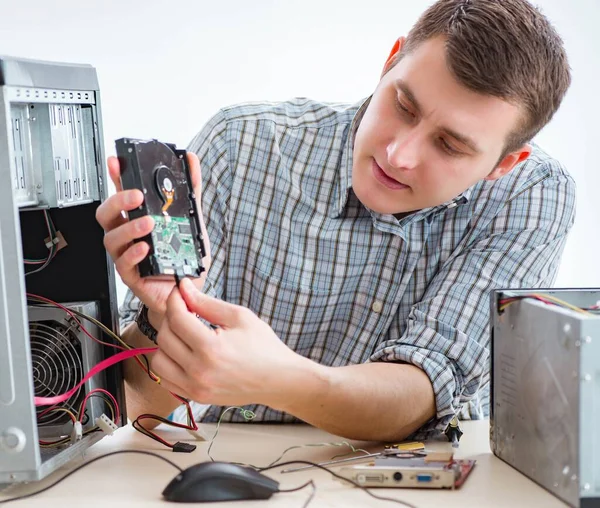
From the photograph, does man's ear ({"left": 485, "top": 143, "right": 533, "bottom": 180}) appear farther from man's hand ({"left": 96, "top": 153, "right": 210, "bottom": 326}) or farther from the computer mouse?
the computer mouse

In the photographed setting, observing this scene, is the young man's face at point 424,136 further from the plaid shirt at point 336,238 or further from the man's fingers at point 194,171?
the man's fingers at point 194,171

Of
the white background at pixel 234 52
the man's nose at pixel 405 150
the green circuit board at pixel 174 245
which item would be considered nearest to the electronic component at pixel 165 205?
the green circuit board at pixel 174 245

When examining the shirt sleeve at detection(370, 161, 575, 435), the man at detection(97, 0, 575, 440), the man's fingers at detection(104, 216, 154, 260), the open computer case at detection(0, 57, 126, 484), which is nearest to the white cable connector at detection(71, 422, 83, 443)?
the open computer case at detection(0, 57, 126, 484)

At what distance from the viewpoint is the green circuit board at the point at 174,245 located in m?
1.15

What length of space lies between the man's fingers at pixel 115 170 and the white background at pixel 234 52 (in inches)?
75.5

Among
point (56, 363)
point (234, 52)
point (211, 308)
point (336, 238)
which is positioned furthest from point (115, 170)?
point (234, 52)

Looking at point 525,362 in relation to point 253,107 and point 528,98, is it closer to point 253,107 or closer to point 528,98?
point 528,98

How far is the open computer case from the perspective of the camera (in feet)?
3.48

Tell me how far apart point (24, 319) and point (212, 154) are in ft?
2.33

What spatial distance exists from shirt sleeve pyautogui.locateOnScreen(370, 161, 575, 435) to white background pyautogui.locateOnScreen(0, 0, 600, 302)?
1.48 metres

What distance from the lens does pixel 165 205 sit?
1180mm

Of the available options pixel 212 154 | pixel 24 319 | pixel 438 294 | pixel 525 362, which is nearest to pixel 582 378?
pixel 525 362

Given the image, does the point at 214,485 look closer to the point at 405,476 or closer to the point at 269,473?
the point at 269,473

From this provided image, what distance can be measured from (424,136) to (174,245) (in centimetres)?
46
